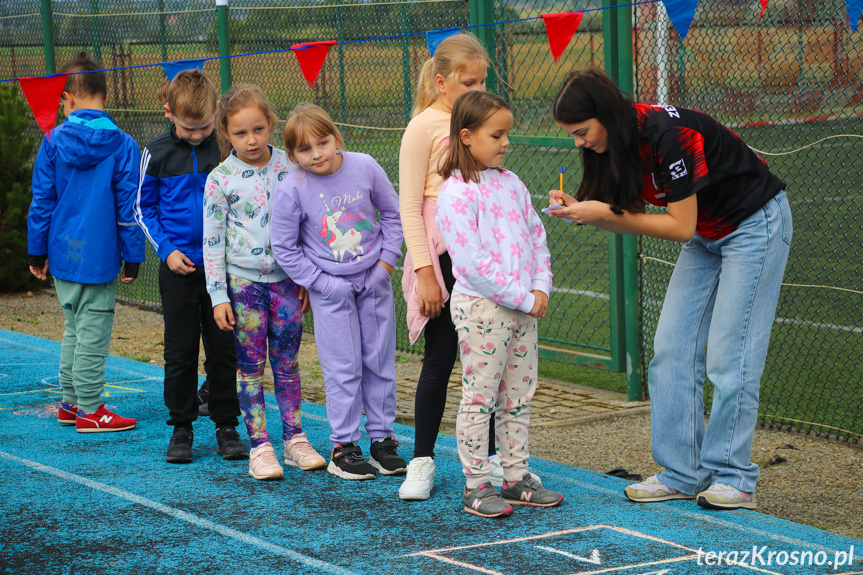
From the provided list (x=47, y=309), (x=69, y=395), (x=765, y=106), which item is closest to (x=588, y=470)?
(x=69, y=395)

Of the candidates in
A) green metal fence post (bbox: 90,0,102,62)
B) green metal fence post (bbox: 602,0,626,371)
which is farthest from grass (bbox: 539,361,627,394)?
green metal fence post (bbox: 90,0,102,62)

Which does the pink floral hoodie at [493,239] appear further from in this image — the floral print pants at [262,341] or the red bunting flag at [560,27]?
the red bunting flag at [560,27]

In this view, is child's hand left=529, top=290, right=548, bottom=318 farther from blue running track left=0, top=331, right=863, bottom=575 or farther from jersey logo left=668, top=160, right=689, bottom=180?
blue running track left=0, top=331, right=863, bottom=575

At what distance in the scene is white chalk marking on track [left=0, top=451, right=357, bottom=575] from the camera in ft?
11.6

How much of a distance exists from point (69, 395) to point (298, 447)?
1717 mm

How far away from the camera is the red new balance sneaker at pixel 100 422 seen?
5566 millimetres

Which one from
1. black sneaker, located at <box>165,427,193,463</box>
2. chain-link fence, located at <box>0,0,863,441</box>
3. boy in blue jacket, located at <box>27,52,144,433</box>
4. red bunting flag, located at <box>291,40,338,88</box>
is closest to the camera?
black sneaker, located at <box>165,427,193,463</box>

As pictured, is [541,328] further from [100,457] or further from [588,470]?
[100,457]

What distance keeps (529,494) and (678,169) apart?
144 cm

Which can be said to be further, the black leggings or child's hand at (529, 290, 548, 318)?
the black leggings

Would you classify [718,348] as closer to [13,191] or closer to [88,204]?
[88,204]

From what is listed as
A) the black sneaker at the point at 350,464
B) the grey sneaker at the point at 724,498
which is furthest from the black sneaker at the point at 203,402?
the grey sneaker at the point at 724,498

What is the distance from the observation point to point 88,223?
5449 mm

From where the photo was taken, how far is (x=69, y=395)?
5.76 metres
